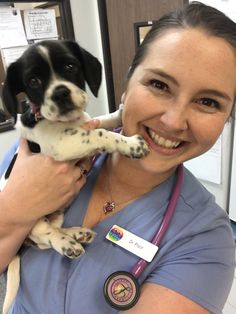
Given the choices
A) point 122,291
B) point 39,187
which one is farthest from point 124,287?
point 39,187

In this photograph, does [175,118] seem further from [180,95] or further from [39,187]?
[39,187]

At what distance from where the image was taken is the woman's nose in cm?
87

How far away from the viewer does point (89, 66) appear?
1164mm

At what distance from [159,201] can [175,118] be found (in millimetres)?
273

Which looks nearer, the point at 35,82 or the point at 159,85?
the point at 159,85

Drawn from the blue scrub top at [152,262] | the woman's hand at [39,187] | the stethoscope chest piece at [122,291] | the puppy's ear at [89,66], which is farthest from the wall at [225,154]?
the stethoscope chest piece at [122,291]

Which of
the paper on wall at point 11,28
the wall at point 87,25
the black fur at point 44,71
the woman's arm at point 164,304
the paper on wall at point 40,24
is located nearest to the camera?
the woman's arm at point 164,304

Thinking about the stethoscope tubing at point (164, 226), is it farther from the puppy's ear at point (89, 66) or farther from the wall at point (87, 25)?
Result: the wall at point (87, 25)

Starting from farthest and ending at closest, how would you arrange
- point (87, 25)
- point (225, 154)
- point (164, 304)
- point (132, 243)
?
point (87, 25) → point (225, 154) → point (132, 243) → point (164, 304)

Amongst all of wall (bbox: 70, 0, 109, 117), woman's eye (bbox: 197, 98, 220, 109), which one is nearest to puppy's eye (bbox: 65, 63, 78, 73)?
woman's eye (bbox: 197, 98, 220, 109)

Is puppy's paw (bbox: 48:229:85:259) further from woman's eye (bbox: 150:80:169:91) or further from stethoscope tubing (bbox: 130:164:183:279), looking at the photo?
woman's eye (bbox: 150:80:169:91)

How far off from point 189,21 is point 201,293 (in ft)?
2.28

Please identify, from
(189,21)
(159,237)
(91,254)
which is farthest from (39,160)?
(189,21)

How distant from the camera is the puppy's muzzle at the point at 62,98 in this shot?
102 centimetres
